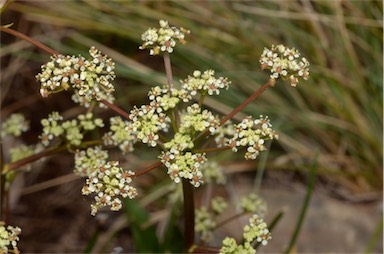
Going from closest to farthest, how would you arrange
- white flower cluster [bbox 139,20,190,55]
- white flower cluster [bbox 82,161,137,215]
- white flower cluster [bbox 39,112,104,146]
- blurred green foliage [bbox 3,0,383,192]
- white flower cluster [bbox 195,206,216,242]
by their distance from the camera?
white flower cluster [bbox 82,161,137,215], white flower cluster [bbox 139,20,190,55], white flower cluster [bbox 39,112,104,146], white flower cluster [bbox 195,206,216,242], blurred green foliage [bbox 3,0,383,192]

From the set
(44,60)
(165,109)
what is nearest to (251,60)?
(44,60)

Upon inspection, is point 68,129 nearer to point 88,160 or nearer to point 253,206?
point 88,160

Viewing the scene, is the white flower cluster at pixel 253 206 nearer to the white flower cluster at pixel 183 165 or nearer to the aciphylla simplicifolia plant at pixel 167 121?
the aciphylla simplicifolia plant at pixel 167 121

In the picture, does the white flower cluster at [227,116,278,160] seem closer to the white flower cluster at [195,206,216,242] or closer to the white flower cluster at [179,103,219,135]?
the white flower cluster at [179,103,219,135]

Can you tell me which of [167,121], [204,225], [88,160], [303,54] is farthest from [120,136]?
[303,54]

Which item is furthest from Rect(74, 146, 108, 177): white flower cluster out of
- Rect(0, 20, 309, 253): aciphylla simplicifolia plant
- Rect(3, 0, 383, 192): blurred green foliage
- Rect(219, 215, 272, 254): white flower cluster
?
Rect(3, 0, 383, 192): blurred green foliage

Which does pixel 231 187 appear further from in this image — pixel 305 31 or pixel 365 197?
pixel 305 31

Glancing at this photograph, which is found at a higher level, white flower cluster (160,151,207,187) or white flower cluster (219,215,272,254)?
white flower cluster (160,151,207,187)

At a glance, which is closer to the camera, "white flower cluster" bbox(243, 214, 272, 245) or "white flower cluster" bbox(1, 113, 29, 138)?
"white flower cluster" bbox(243, 214, 272, 245)
